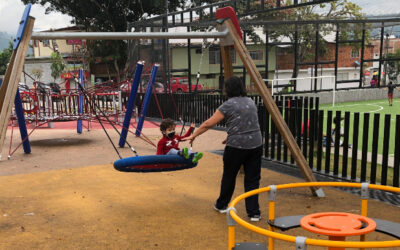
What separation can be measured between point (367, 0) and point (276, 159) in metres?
11.6

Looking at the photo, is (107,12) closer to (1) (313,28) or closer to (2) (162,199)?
(1) (313,28)

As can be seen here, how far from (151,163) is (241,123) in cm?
118

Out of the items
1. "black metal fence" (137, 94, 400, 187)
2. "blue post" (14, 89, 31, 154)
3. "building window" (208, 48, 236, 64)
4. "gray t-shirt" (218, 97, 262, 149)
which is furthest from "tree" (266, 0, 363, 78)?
"gray t-shirt" (218, 97, 262, 149)

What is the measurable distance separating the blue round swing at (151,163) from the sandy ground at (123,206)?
0.54 meters

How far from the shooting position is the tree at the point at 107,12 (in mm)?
33312

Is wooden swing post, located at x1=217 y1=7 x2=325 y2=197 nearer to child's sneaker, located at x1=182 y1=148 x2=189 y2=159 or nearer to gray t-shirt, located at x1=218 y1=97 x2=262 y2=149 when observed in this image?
gray t-shirt, located at x1=218 y1=97 x2=262 y2=149

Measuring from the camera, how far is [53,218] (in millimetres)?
4695

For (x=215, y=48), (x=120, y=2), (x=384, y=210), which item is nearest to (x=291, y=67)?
(x=215, y=48)

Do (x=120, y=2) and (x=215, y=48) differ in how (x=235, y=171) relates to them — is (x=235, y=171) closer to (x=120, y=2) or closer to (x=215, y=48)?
(x=215, y=48)

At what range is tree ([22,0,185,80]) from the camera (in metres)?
33.3

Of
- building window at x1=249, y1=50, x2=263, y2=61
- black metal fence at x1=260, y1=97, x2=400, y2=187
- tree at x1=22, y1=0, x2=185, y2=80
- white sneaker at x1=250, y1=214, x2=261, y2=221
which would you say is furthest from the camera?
tree at x1=22, y1=0, x2=185, y2=80

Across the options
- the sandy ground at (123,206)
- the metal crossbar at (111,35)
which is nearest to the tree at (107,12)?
the sandy ground at (123,206)

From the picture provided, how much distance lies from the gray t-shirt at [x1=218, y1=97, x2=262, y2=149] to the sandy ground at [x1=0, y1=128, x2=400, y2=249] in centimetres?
91

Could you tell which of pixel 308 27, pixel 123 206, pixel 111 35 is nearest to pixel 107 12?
pixel 308 27
